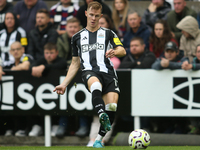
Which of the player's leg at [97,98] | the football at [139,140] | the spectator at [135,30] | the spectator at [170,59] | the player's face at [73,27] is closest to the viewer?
the player's leg at [97,98]

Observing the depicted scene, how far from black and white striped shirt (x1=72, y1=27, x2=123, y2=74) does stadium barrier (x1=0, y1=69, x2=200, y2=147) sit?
2168 millimetres

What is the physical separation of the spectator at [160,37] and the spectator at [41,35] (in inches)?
97.7

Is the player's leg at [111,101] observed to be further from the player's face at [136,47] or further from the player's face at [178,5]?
the player's face at [178,5]

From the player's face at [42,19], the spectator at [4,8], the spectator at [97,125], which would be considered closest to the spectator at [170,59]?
the spectator at [97,125]

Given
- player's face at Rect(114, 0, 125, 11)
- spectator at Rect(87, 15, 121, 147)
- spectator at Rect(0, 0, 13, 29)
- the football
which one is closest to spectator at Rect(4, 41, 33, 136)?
spectator at Rect(87, 15, 121, 147)

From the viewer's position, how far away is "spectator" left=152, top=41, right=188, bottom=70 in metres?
8.44

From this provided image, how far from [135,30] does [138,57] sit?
38.9 inches

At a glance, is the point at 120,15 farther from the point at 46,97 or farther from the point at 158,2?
the point at 46,97

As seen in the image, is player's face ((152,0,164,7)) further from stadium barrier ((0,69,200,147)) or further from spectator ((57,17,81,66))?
stadium barrier ((0,69,200,147))

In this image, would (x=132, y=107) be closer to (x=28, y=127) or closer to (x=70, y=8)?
(x=28, y=127)

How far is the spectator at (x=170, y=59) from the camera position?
→ 27.7 feet

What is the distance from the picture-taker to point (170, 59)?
8.68 m

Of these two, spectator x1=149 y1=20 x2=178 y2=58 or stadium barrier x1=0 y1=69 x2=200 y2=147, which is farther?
spectator x1=149 y1=20 x2=178 y2=58

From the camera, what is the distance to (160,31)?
365 inches
